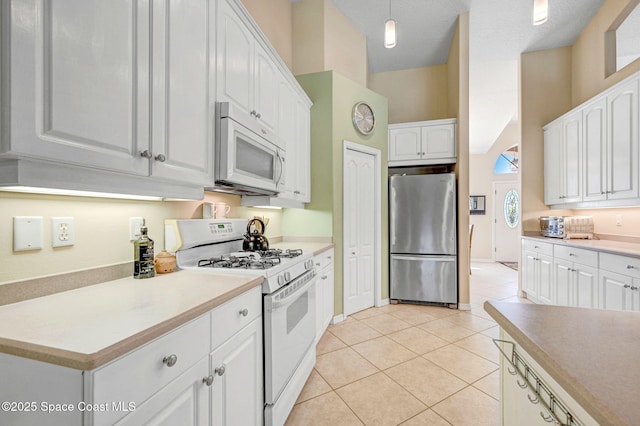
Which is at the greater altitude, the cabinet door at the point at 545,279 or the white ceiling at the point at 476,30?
the white ceiling at the point at 476,30

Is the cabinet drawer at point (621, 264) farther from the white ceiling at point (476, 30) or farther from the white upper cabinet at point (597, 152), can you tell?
the white ceiling at point (476, 30)

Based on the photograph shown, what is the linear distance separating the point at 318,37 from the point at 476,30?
2.10 m

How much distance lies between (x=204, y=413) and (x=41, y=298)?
0.71 m

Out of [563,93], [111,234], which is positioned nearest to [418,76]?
[563,93]

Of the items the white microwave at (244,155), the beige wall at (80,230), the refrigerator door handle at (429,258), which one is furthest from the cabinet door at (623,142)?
the beige wall at (80,230)

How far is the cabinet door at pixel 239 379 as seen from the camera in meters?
1.06

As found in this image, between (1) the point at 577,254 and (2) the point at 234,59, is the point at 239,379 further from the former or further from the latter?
(1) the point at 577,254

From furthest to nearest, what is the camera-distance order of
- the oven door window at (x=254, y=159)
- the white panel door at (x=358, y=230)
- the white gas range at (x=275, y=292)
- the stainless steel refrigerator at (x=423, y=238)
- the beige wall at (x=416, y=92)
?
the beige wall at (x=416, y=92) → the stainless steel refrigerator at (x=423, y=238) → the white panel door at (x=358, y=230) → the oven door window at (x=254, y=159) → the white gas range at (x=275, y=292)

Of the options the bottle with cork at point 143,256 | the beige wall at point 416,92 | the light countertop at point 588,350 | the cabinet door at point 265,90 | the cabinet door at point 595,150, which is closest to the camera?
the light countertop at point 588,350

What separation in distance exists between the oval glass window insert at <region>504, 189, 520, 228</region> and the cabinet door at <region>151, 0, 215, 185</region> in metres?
7.71

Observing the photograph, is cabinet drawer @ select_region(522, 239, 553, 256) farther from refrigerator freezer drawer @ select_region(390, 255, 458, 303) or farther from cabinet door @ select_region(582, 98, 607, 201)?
refrigerator freezer drawer @ select_region(390, 255, 458, 303)

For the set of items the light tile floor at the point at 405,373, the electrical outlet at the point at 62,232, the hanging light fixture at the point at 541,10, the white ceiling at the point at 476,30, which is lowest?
the light tile floor at the point at 405,373

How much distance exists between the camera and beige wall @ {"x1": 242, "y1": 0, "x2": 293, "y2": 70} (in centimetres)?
275

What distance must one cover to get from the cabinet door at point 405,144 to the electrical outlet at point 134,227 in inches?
132
